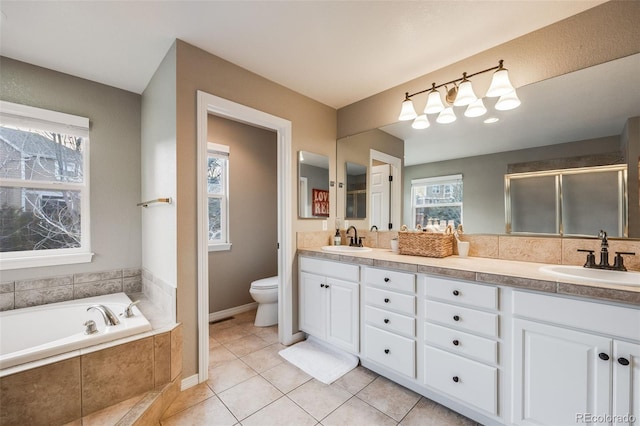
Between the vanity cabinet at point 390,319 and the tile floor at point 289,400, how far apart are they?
Result: 185 mm

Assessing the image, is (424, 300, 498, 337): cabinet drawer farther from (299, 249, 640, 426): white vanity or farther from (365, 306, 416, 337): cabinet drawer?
(365, 306, 416, 337): cabinet drawer

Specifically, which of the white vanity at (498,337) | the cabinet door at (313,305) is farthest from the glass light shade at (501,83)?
the cabinet door at (313,305)

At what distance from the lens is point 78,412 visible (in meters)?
1.36

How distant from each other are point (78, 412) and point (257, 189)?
257 cm

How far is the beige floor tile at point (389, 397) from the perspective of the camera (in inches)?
63.7

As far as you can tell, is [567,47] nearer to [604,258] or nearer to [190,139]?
[604,258]

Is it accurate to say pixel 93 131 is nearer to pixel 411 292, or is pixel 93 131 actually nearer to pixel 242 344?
pixel 242 344

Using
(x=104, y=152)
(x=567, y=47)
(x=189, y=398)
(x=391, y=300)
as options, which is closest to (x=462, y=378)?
(x=391, y=300)

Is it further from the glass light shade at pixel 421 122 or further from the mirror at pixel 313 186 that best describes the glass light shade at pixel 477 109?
the mirror at pixel 313 186

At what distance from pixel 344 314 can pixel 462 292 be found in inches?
37.6

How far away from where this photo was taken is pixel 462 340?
4.94ft

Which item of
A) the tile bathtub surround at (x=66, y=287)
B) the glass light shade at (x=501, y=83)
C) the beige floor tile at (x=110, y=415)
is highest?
the glass light shade at (x=501, y=83)

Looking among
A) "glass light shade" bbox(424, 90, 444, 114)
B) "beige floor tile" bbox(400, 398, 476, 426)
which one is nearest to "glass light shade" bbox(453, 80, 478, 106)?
"glass light shade" bbox(424, 90, 444, 114)

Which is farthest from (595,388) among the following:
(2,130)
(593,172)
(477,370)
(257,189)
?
(2,130)
